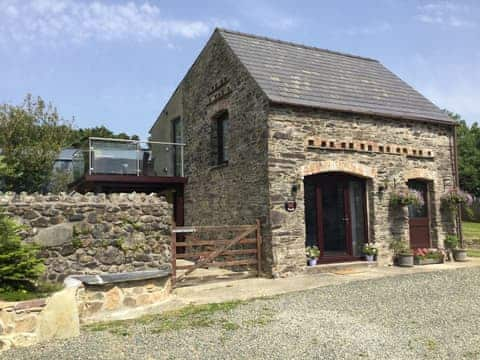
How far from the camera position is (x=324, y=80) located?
11.4 metres

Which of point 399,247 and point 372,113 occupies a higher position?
point 372,113

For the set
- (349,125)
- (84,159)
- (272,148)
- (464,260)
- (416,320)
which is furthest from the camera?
(84,159)

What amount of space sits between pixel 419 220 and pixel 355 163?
303cm

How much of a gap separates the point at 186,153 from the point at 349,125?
235 inches

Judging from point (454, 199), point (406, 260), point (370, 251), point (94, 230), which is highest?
point (454, 199)

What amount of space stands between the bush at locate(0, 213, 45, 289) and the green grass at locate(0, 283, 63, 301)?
10cm

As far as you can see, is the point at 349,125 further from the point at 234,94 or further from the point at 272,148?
the point at 234,94

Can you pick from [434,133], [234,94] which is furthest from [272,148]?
[434,133]

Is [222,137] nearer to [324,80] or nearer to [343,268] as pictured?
[324,80]

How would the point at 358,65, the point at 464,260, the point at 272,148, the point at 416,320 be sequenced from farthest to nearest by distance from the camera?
1. the point at 358,65
2. the point at 464,260
3. the point at 272,148
4. the point at 416,320

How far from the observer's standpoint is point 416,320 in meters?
5.40

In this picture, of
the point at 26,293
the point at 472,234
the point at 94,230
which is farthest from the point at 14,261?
the point at 472,234

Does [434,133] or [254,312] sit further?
[434,133]

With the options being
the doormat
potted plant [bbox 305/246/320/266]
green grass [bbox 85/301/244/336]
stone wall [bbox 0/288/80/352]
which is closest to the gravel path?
green grass [bbox 85/301/244/336]
